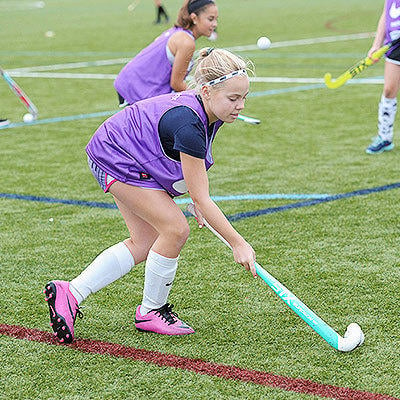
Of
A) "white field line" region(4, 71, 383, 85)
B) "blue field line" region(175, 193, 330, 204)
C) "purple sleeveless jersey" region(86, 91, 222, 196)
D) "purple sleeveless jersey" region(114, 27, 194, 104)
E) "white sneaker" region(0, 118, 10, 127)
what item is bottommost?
"white field line" region(4, 71, 383, 85)

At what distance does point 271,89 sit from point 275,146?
2951 millimetres

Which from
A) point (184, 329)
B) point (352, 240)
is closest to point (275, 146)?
point (352, 240)

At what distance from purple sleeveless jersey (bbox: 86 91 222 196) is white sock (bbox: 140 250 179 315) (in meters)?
0.29

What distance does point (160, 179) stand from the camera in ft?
10.4

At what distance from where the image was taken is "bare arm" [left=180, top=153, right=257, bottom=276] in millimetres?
2961

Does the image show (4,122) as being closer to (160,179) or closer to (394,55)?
(394,55)

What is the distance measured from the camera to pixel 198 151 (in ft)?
9.62

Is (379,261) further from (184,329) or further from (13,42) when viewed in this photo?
(13,42)

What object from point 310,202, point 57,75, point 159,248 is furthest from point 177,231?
point 57,75

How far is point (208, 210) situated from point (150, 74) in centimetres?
269

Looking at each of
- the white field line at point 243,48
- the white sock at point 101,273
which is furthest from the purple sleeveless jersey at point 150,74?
the white field line at point 243,48

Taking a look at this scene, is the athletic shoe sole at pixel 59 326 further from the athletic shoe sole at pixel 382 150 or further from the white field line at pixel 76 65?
the white field line at pixel 76 65

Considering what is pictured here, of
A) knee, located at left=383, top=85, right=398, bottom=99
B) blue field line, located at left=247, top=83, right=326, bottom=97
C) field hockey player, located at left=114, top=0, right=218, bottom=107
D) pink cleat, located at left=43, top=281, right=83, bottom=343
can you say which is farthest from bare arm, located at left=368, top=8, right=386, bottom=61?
pink cleat, located at left=43, top=281, right=83, bottom=343

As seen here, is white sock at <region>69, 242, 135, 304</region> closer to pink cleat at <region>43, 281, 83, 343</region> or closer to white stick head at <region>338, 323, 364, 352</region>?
pink cleat at <region>43, 281, 83, 343</region>
